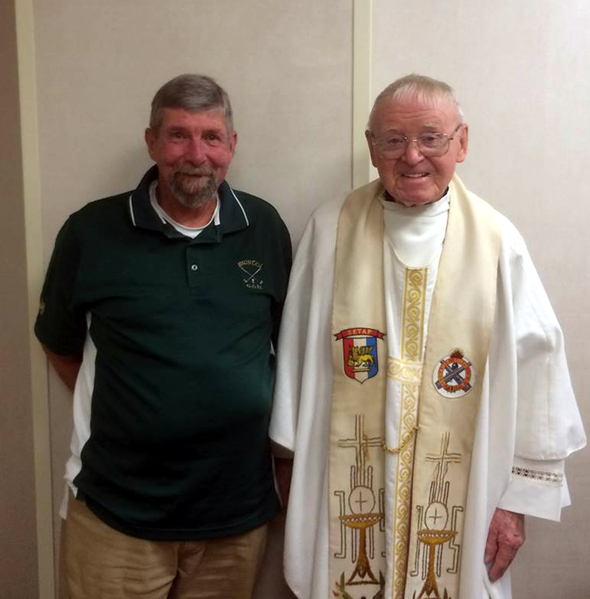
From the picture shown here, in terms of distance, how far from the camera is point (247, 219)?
2023 mm

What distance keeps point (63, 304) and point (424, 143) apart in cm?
110

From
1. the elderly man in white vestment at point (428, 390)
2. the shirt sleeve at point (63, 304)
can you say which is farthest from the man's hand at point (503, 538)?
the shirt sleeve at point (63, 304)

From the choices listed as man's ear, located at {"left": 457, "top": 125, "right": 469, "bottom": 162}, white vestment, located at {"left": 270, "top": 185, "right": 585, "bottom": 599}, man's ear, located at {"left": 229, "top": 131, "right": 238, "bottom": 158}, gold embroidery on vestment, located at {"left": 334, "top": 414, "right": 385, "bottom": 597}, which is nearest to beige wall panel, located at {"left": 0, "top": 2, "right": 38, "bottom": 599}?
man's ear, located at {"left": 229, "top": 131, "right": 238, "bottom": 158}

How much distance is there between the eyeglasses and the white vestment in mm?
172

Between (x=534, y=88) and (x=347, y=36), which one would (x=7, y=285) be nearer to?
(x=347, y=36)

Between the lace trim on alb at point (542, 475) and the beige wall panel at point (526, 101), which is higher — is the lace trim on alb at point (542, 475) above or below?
below

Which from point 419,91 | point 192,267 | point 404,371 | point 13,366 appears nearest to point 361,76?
point 419,91

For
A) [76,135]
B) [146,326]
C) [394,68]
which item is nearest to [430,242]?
[394,68]

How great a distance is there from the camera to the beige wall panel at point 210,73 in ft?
6.95

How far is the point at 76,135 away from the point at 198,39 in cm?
48

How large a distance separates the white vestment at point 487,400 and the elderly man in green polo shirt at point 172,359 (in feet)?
0.47

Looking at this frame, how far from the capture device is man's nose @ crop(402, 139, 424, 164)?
173cm

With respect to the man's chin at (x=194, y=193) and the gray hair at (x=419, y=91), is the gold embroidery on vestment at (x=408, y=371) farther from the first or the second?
the man's chin at (x=194, y=193)

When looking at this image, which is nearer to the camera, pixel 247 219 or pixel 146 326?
pixel 146 326
